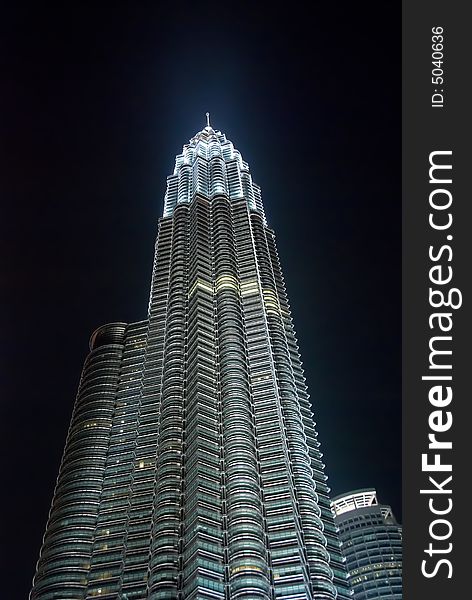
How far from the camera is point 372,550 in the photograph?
18388 centimetres

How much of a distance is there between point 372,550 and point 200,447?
79.8m

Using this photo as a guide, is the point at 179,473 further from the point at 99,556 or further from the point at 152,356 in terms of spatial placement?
the point at 152,356

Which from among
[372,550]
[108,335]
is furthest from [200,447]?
[372,550]

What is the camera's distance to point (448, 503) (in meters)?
44.9

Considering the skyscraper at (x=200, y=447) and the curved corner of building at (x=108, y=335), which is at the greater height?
the curved corner of building at (x=108, y=335)

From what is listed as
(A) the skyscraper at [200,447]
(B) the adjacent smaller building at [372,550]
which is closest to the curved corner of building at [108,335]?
(A) the skyscraper at [200,447]

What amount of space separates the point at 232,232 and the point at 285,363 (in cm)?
4198

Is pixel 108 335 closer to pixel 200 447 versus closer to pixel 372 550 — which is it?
pixel 200 447

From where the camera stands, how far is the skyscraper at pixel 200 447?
10825cm

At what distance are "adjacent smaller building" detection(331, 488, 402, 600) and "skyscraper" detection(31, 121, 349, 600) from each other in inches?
1924

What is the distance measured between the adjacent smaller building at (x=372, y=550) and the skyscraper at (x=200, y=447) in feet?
160

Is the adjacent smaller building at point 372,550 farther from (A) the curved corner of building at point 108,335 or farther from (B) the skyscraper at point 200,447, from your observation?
(A) the curved corner of building at point 108,335

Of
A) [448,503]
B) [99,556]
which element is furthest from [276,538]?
[448,503]

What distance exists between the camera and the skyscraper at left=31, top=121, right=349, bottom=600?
108 metres
